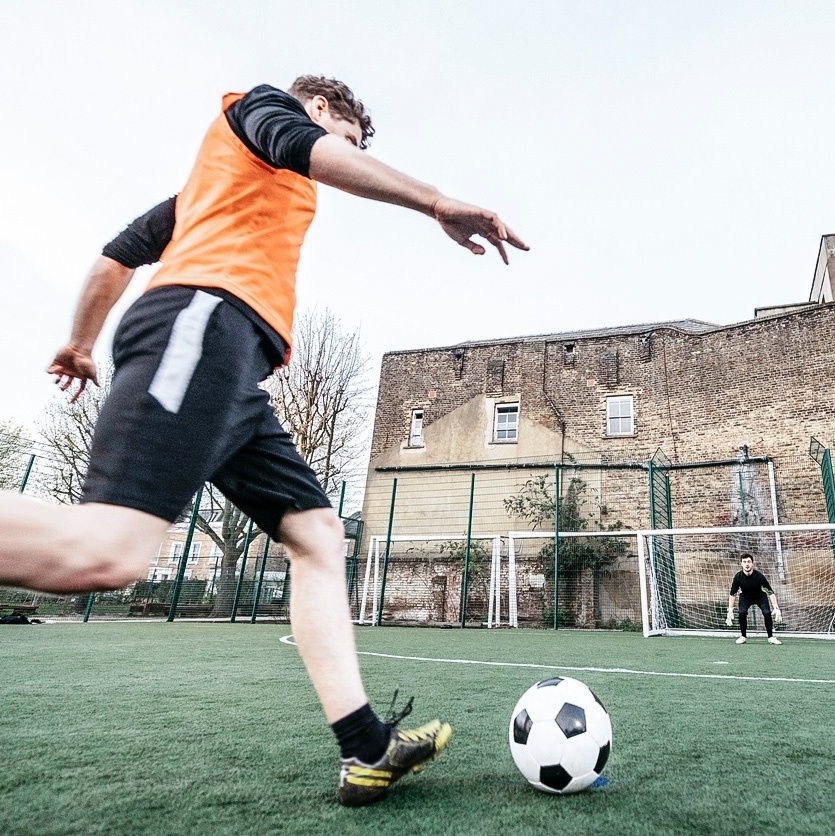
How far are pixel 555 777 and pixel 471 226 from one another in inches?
60.2

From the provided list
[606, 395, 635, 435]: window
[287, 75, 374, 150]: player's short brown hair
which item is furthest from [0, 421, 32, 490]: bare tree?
[287, 75, 374, 150]: player's short brown hair

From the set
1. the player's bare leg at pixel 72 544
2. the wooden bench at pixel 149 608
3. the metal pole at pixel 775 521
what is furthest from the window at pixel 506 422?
the player's bare leg at pixel 72 544

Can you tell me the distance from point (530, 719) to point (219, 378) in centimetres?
142

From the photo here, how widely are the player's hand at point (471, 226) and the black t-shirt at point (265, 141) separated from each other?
0.34m

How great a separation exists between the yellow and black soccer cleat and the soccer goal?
12.9 metres

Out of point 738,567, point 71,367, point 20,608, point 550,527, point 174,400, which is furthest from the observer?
point 550,527

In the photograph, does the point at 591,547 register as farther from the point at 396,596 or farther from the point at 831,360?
the point at 831,360

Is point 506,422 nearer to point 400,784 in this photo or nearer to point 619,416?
point 619,416

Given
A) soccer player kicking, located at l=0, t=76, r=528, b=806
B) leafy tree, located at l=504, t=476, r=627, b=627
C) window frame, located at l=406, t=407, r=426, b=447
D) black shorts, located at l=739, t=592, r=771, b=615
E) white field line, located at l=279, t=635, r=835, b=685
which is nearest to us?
soccer player kicking, located at l=0, t=76, r=528, b=806

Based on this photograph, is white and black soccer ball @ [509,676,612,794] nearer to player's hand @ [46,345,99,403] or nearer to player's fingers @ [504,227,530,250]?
player's fingers @ [504,227,530,250]

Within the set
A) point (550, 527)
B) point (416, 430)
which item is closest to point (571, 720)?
point (550, 527)

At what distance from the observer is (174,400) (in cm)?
149

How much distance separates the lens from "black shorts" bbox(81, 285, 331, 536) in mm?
1432

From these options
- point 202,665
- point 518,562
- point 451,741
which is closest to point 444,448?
point 518,562
